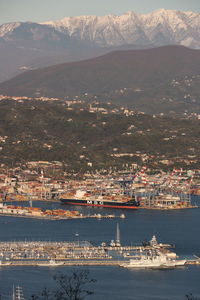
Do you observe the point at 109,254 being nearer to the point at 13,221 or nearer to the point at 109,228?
the point at 109,228

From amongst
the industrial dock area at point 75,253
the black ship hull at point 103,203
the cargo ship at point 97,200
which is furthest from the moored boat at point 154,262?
the cargo ship at point 97,200

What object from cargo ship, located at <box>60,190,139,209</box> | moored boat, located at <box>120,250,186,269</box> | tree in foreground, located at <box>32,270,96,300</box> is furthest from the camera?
cargo ship, located at <box>60,190,139,209</box>

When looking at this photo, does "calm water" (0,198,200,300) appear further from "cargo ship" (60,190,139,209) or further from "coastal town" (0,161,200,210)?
"coastal town" (0,161,200,210)

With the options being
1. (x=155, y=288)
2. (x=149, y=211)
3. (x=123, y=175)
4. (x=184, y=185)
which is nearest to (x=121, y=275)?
(x=155, y=288)

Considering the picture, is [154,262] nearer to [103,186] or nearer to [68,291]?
[68,291]

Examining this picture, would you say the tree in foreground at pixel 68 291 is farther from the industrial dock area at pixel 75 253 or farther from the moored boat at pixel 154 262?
the industrial dock area at pixel 75 253

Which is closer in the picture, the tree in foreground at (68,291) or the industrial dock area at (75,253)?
the tree in foreground at (68,291)

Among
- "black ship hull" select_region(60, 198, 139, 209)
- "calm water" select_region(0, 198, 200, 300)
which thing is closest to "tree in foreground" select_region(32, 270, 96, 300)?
"calm water" select_region(0, 198, 200, 300)
